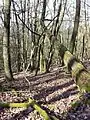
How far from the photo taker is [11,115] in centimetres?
855

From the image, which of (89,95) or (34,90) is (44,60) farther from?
(89,95)

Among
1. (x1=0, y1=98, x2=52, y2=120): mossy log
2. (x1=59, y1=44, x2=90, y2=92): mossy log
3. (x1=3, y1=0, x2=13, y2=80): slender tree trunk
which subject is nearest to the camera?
(x1=0, y1=98, x2=52, y2=120): mossy log

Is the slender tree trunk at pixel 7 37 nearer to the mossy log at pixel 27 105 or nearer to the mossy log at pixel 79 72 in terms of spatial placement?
the mossy log at pixel 79 72

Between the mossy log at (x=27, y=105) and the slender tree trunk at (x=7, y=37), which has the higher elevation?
the slender tree trunk at (x=7, y=37)

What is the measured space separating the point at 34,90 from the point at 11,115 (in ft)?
13.9

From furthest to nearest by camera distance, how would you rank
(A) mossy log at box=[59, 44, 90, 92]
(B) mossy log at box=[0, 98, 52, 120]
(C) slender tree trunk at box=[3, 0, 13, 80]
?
(C) slender tree trunk at box=[3, 0, 13, 80]
(A) mossy log at box=[59, 44, 90, 92]
(B) mossy log at box=[0, 98, 52, 120]

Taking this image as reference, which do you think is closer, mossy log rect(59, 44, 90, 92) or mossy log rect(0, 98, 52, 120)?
mossy log rect(0, 98, 52, 120)

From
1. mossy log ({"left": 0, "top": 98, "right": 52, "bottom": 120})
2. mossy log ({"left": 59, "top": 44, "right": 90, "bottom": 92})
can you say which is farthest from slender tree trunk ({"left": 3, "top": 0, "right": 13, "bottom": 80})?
mossy log ({"left": 0, "top": 98, "right": 52, "bottom": 120})

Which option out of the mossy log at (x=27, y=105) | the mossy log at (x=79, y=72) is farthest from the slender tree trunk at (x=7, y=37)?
the mossy log at (x=27, y=105)

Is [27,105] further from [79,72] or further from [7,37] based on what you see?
[7,37]

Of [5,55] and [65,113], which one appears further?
[5,55]

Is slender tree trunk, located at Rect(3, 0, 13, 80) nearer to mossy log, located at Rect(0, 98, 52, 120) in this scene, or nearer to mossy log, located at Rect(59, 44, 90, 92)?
mossy log, located at Rect(59, 44, 90, 92)

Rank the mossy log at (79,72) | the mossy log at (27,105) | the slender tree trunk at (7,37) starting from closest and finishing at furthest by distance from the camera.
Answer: the mossy log at (27,105), the mossy log at (79,72), the slender tree trunk at (7,37)

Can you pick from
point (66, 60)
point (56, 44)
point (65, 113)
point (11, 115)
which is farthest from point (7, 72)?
point (65, 113)
